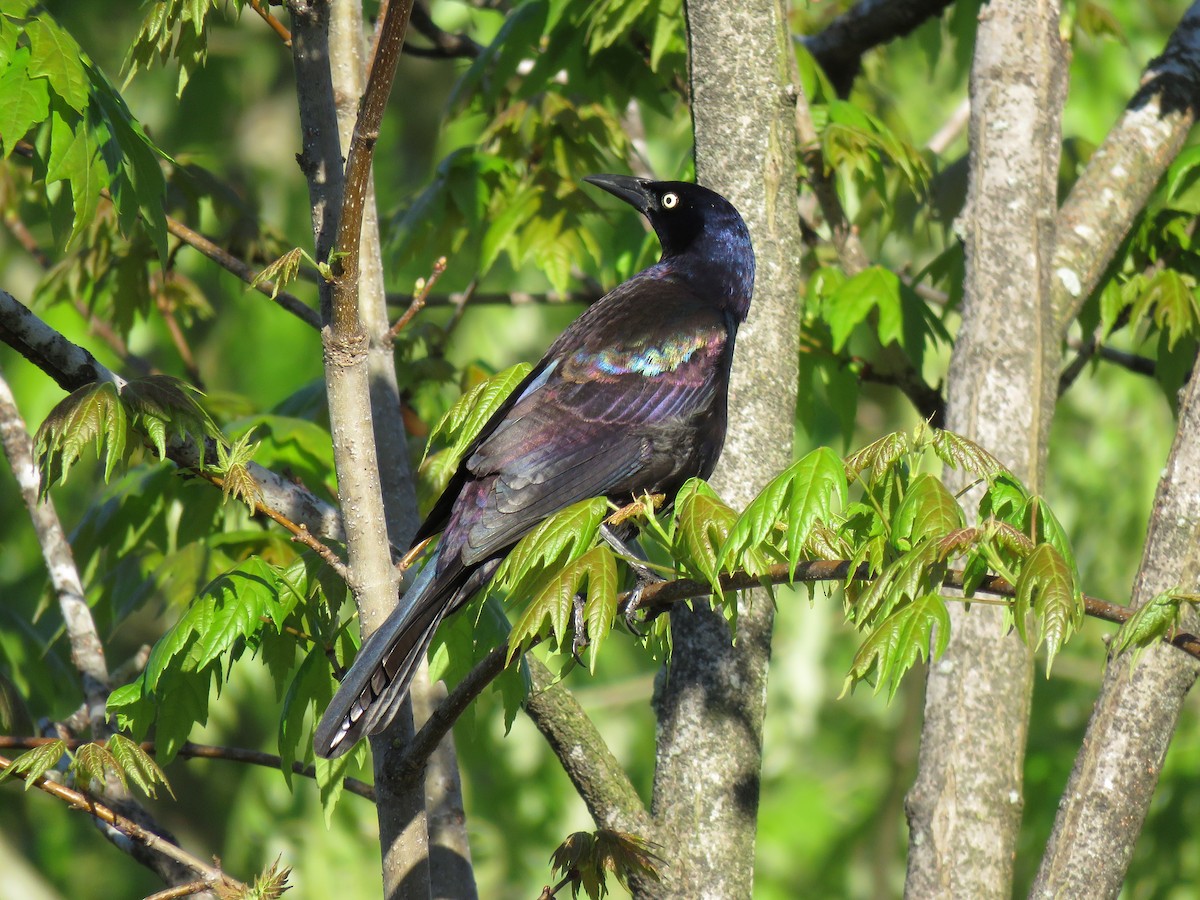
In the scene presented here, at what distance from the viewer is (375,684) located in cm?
279

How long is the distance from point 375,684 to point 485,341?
19.4 ft

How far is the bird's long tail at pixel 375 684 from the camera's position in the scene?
8.98 feet

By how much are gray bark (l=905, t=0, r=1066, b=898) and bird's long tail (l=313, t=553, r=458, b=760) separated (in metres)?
1.46

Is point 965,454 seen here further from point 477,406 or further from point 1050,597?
point 477,406

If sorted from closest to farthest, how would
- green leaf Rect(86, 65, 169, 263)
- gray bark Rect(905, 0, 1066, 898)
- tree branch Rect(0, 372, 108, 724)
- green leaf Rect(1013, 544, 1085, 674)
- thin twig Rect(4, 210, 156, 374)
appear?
green leaf Rect(1013, 544, 1085, 674), green leaf Rect(86, 65, 169, 263), gray bark Rect(905, 0, 1066, 898), tree branch Rect(0, 372, 108, 724), thin twig Rect(4, 210, 156, 374)

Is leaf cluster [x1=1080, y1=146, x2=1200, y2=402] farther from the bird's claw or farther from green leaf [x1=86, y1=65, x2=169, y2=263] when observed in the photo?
green leaf [x1=86, y1=65, x2=169, y2=263]

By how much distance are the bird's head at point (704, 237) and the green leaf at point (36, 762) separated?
2.40 m

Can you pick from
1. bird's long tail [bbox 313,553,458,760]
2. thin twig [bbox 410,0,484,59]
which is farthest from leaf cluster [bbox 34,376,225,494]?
thin twig [bbox 410,0,484,59]

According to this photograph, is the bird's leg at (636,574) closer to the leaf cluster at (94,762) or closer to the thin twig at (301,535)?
the thin twig at (301,535)

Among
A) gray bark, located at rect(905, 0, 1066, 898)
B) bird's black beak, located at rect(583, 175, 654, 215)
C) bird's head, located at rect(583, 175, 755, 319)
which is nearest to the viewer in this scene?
gray bark, located at rect(905, 0, 1066, 898)

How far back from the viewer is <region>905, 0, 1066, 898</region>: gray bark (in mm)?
3402

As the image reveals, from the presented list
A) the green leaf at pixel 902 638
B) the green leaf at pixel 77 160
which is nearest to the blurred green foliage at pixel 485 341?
the green leaf at pixel 77 160

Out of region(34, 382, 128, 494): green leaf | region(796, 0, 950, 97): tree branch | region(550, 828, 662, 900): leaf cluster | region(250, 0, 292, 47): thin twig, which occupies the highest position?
region(796, 0, 950, 97): tree branch

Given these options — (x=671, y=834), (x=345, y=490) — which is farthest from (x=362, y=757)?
(x=345, y=490)
